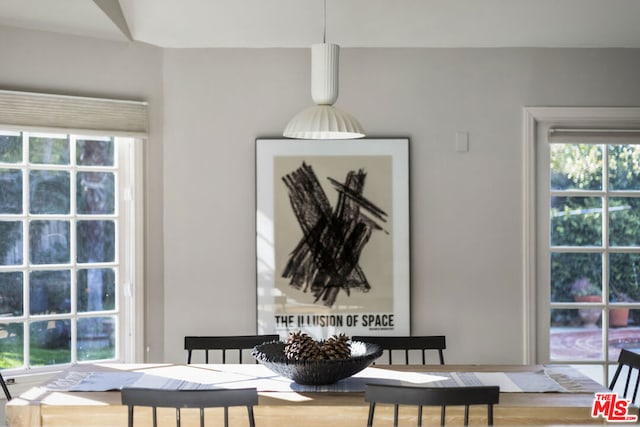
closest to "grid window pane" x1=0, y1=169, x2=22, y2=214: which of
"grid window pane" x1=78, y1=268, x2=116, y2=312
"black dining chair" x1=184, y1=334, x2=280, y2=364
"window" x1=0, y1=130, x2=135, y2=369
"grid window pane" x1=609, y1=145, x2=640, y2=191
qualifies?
"window" x1=0, y1=130, x2=135, y2=369

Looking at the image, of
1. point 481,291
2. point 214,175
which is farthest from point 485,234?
point 214,175

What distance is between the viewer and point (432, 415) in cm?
254

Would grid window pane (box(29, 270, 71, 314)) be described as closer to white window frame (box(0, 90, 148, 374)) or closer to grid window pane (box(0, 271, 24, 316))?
grid window pane (box(0, 271, 24, 316))

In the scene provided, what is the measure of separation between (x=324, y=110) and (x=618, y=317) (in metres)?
2.28

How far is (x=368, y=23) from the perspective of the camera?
3859 millimetres

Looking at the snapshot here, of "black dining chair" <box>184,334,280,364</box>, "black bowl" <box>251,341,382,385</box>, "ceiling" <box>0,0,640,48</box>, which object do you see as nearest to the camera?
"black bowl" <box>251,341,382,385</box>

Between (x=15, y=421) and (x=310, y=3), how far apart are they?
7.62 feet

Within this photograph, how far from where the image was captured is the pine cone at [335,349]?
2.76 meters

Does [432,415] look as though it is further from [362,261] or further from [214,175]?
[214,175]

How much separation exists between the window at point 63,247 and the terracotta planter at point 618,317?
257cm

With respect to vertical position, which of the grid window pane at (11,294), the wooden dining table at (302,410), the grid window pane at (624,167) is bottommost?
the wooden dining table at (302,410)

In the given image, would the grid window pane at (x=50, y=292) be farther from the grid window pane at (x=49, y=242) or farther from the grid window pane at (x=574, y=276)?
the grid window pane at (x=574, y=276)

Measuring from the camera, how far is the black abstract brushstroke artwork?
3.99 m
